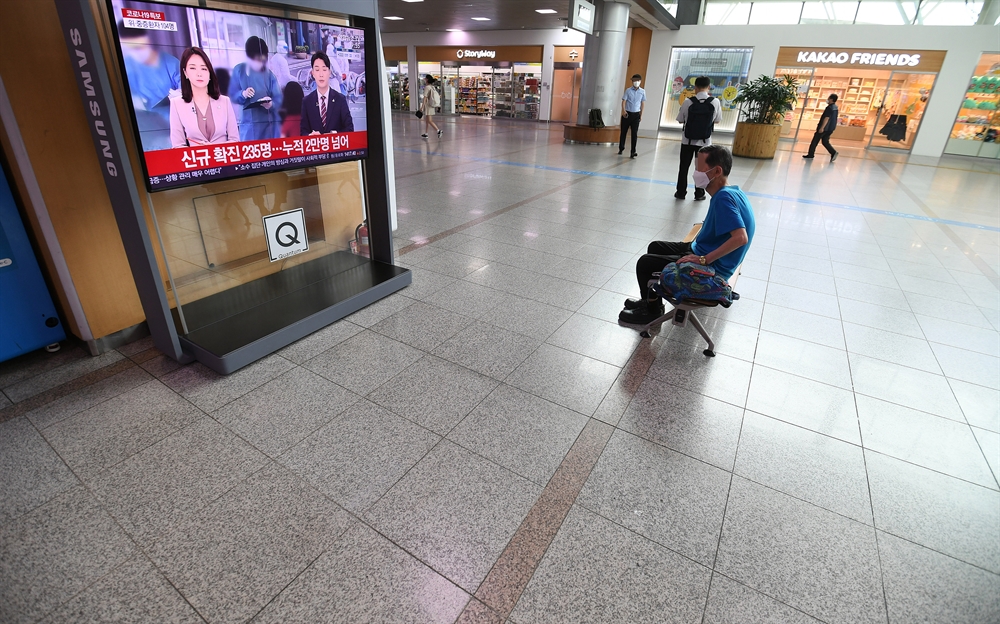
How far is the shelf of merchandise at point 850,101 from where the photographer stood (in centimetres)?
1628

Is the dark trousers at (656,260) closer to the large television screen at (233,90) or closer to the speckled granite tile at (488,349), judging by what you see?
the speckled granite tile at (488,349)

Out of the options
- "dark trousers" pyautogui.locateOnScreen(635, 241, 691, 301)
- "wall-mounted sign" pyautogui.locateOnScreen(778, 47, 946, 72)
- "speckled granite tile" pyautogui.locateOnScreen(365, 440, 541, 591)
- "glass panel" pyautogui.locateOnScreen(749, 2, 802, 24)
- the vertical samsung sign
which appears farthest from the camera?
"glass panel" pyautogui.locateOnScreen(749, 2, 802, 24)

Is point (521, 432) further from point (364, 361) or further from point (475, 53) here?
point (475, 53)

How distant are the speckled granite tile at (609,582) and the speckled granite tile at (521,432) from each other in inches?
14.4

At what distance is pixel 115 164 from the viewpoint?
2502 millimetres

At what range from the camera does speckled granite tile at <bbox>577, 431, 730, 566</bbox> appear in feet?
6.50

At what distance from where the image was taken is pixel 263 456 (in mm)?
2297

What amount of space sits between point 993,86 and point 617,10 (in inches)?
471

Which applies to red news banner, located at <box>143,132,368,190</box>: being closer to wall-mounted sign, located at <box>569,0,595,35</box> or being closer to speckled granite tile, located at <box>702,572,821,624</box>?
speckled granite tile, located at <box>702,572,821,624</box>

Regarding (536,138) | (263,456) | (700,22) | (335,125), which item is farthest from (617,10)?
(263,456)

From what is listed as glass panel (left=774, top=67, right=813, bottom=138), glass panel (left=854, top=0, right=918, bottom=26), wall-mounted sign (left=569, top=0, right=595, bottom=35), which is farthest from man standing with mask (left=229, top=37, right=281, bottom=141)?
glass panel (left=854, top=0, right=918, bottom=26)

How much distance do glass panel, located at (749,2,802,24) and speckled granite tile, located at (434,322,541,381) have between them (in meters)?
18.3

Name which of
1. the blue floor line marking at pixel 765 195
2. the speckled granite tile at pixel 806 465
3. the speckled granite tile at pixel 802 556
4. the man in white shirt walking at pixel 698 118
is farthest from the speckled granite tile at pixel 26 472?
the blue floor line marking at pixel 765 195

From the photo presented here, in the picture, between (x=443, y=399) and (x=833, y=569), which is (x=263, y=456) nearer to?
(x=443, y=399)
